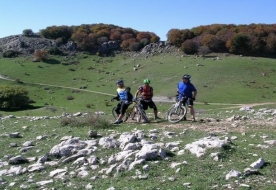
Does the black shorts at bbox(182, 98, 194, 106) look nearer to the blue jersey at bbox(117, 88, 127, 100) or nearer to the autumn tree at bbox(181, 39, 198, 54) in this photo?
the blue jersey at bbox(117, 88, 127, 100)

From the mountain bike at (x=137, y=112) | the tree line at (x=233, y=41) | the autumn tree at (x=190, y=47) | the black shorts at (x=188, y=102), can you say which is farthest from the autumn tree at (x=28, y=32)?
the black shorts at (x=188, y=102)

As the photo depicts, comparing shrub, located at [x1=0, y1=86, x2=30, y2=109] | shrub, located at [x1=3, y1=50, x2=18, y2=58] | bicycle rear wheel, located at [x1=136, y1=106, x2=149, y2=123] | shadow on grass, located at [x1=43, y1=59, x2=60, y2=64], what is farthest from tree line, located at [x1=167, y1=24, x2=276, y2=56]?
bicycle rear wheel, located at [x1=136, y1=106, x2=149, y2=123]

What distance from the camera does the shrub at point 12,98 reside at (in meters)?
69.5

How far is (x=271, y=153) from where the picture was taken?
38.4 ft

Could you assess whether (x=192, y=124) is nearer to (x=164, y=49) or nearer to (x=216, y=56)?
(x=216, y=56)

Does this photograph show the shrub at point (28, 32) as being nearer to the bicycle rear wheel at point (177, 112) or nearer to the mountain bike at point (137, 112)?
the mountain bike at point (137, 112)

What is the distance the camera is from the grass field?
10.6 m

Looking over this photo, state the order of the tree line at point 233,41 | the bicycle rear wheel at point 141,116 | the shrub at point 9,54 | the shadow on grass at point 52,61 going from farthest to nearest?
the shrub at point 9,54 → the shadow on grass at point 52,61 → the tree line at point 233,41 → the bicycle rear wheel at point 141,116

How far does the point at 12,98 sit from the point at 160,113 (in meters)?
46.7

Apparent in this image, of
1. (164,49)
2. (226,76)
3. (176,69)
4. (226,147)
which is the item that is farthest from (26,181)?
(164,49)

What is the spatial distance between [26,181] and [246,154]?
6.22 m

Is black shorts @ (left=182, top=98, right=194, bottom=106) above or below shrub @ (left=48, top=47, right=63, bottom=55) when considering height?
below

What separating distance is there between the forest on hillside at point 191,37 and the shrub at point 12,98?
49678 millimetres

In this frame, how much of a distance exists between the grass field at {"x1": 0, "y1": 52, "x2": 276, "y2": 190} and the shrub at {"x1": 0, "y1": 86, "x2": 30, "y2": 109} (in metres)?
3.09
